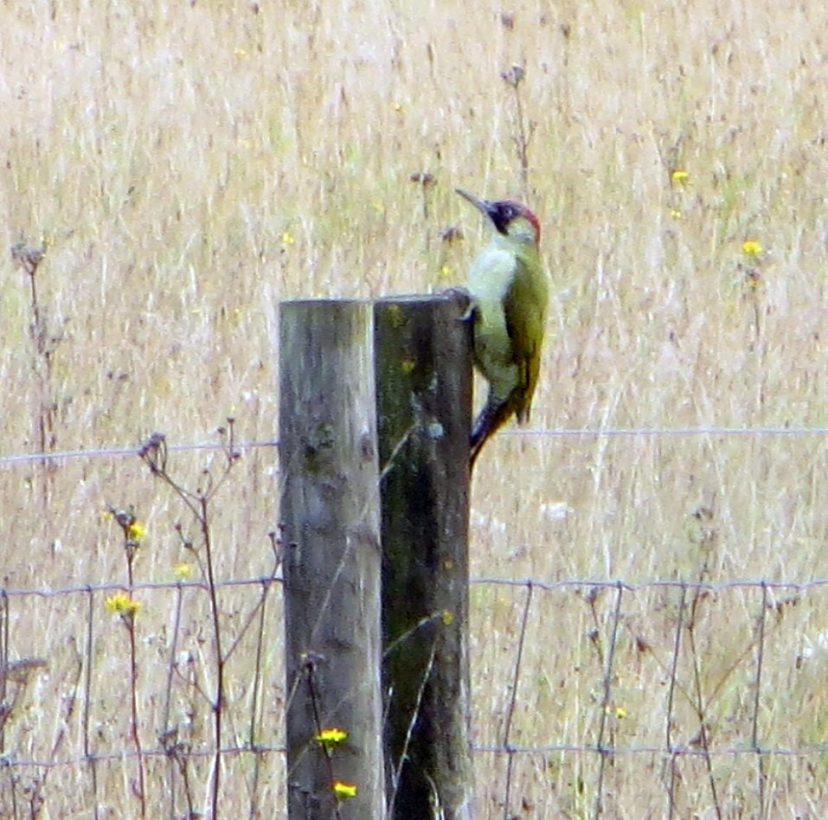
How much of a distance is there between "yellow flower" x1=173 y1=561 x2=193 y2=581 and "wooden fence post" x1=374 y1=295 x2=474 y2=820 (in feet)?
5.63

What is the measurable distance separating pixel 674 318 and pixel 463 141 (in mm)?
2153

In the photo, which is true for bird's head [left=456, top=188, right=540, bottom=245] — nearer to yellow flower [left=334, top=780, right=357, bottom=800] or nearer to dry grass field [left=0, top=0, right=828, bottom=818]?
dry grass field [left=0, top=0, right=828, bottom=818]

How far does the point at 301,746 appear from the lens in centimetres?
310

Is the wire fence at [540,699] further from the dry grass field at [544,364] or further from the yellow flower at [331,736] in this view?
the yellow flower at [331,736]

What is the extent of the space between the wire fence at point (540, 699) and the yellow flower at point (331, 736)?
0.81 metres

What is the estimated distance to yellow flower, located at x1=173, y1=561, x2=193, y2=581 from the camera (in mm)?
4922

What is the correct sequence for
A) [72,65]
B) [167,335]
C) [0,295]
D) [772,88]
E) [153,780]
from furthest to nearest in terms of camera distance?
[72,65]
[772,88]
[0,295]
[167,335]
[153,780]

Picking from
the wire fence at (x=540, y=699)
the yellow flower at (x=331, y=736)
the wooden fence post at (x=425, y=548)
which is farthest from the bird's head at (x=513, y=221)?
the yellow flower at (x=331, y=736)

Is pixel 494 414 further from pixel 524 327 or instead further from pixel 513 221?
pixel 513 221

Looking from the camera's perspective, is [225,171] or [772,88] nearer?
[225,171]

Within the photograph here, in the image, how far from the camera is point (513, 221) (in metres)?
5.28

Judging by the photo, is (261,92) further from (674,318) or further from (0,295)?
(674,318)

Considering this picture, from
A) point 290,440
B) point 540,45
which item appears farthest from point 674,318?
point 290,440

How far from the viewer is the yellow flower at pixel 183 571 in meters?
4.92
